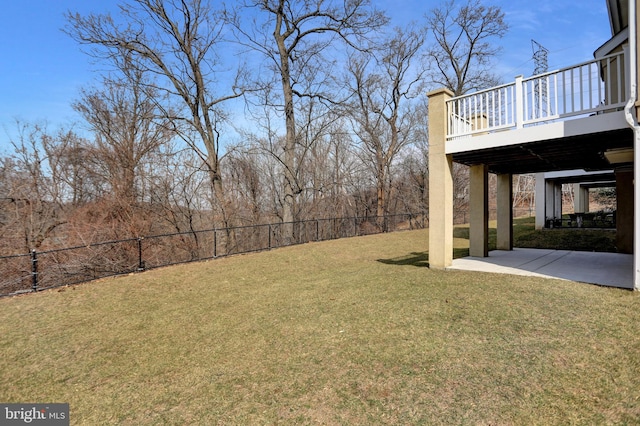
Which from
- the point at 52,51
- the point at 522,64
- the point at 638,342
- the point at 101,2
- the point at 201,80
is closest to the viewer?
the point at 638,342

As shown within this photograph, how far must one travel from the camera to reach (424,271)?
6891 millimetres

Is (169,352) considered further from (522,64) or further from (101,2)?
(522,64)

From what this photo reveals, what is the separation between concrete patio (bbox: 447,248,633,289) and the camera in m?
5.78

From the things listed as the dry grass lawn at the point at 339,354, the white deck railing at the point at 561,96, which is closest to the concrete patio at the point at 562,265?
the dry grass lawn at the point at 339,354

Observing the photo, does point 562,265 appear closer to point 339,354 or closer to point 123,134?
point 339,354

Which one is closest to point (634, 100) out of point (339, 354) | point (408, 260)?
point (339, 354)

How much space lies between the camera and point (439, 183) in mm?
6844

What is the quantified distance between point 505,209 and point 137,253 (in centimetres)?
1076

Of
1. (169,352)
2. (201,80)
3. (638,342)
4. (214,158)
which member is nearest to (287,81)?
(201,80)

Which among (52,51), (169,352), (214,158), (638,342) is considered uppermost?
(52,51)

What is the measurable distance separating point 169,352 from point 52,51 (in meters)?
12.0

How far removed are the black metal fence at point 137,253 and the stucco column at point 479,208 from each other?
21.5 feet

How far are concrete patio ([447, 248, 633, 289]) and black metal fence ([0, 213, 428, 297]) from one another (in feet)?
22.8

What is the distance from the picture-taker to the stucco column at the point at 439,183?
22.3 feet
